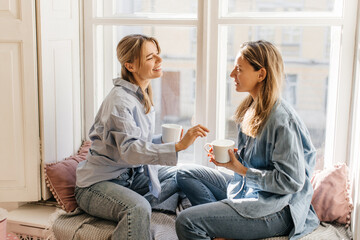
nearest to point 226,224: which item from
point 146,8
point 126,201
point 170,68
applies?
point 126,201

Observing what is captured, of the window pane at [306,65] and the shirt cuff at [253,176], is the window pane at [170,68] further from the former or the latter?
the shirt cuff at [253,176]

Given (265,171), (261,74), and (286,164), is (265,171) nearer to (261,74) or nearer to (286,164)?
(286,164)

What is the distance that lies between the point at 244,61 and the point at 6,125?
1.10 metres

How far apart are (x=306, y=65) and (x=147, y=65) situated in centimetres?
75

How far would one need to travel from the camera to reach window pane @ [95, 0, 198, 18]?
8.30 ft

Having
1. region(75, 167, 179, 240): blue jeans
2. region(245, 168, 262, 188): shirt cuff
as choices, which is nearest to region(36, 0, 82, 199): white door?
region(75, 167, 179, 240): blue jeans

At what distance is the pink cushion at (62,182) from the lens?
90.6 inches

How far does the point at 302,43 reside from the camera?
2381 millimetres

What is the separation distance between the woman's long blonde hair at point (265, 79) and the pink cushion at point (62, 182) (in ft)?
2.87

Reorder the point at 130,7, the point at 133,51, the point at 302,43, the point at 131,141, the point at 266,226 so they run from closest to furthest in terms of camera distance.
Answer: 1. the point at 266,226
2. the point at 131,141
3. the point at 133,51
4. the point at 302,43
5. the point at 130,7

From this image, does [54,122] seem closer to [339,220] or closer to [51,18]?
[51,18]

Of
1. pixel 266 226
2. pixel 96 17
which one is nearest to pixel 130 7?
pixel 96 17

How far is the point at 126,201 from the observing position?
211 cm

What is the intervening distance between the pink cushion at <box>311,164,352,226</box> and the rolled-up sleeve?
31cm
